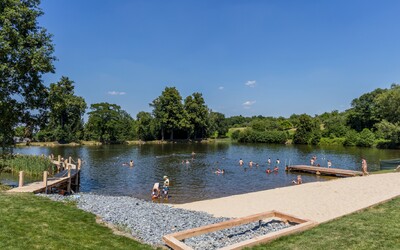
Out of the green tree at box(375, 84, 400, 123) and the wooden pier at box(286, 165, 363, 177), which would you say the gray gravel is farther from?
the green tree at box(375, 84, 400, 123)

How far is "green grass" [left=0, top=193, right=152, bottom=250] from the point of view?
884 cm

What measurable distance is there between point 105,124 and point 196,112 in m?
29.8

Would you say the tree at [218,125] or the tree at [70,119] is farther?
the tree at [218,125]

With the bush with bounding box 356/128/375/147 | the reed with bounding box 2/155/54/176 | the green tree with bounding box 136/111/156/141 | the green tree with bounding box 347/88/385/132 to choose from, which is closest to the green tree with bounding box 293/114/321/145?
the green tree with bounding box 347/88/385/132

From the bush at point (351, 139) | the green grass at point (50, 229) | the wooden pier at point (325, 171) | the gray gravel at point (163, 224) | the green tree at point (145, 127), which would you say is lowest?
the wooden pier at point (325, 171)

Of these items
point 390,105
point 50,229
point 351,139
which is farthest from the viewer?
point 351,139

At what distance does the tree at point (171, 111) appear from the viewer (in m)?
96.6

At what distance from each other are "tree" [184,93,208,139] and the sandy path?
7903 cm

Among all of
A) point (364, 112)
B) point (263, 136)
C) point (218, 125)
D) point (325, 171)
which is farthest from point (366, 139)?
point (218, 125)

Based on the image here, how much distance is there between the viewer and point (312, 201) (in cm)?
1694

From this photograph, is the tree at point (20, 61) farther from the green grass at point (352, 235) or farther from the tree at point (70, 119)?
the tree at point (70, 119)

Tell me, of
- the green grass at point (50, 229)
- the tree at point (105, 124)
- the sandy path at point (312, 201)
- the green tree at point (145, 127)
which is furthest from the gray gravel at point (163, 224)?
the green tree at point (145, 127)

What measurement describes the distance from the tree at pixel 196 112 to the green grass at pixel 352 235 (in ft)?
290

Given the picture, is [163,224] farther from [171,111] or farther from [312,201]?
[171,111]
